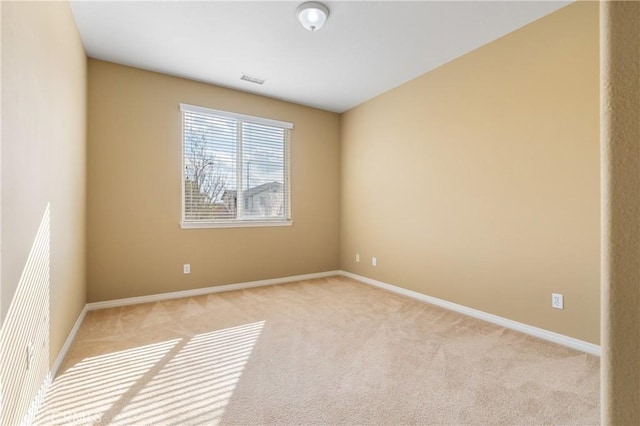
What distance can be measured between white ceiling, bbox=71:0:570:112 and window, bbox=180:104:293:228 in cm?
58

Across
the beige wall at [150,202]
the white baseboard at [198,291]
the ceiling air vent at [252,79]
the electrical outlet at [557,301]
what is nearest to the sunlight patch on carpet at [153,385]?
the white baseboard at [198,291]

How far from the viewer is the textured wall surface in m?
0.47

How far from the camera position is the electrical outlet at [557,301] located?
254cm

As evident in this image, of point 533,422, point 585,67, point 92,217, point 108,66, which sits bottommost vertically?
point 533,422

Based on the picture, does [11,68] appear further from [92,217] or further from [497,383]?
[497,383]

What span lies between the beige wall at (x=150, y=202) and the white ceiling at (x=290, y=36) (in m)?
0.27

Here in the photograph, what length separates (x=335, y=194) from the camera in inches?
200

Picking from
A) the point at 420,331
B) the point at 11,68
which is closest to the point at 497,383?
the point at 420,331

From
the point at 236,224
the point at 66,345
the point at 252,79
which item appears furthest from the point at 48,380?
the point at 252,79

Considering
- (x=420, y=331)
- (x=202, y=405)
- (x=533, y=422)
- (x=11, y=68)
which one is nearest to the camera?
(x=11, y=68)

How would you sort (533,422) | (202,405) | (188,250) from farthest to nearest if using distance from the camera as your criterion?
(188,250) → (202,405) → (533,422)

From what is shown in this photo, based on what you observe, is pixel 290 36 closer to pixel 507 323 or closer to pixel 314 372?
pixel 314 372

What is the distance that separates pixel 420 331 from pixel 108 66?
4.11 m

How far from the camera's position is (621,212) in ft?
1.59
